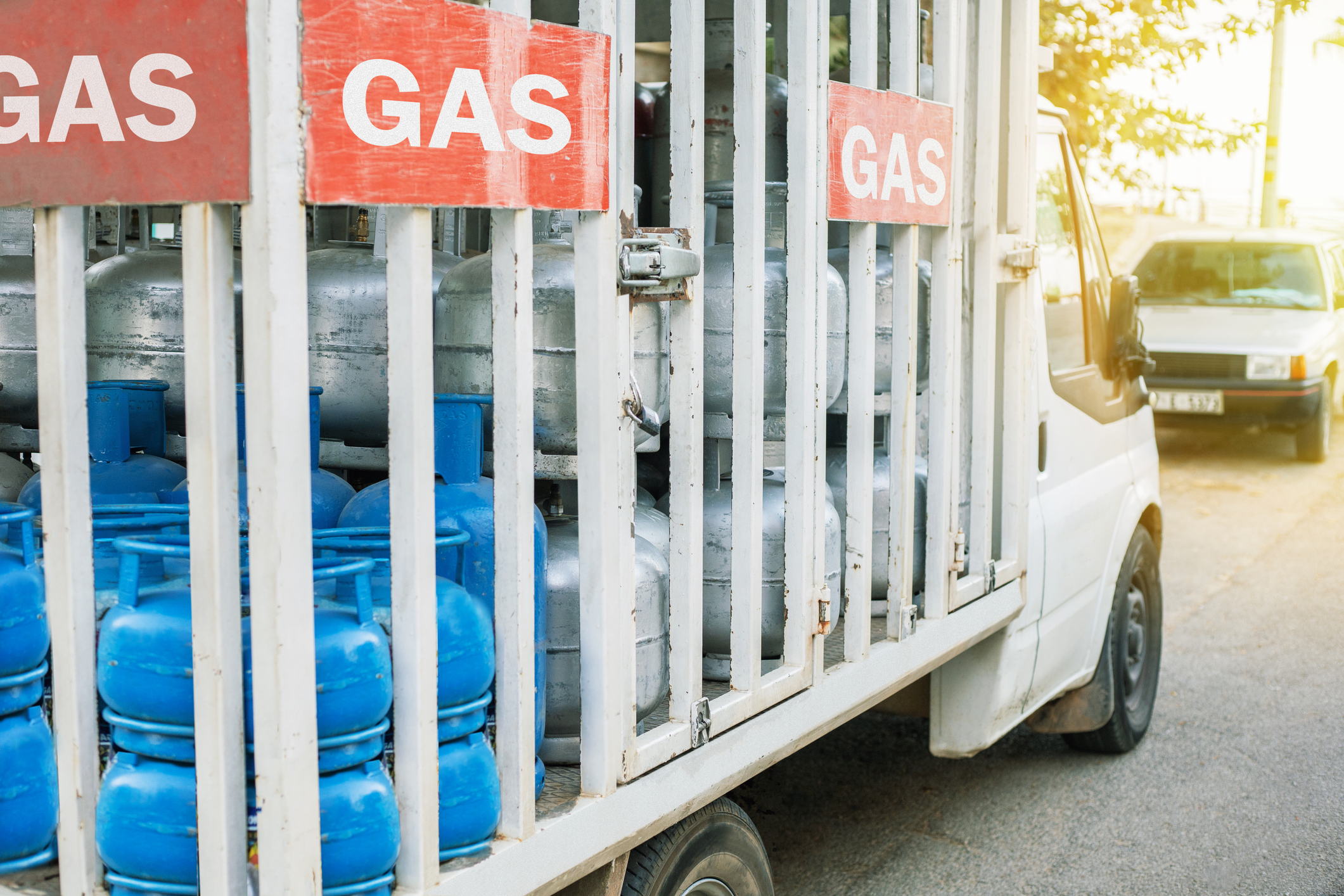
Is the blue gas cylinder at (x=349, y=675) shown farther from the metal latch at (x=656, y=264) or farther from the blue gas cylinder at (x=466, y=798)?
the metal latch at (x=656, y=264)

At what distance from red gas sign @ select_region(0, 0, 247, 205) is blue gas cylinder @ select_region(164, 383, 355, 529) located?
1.99 feet

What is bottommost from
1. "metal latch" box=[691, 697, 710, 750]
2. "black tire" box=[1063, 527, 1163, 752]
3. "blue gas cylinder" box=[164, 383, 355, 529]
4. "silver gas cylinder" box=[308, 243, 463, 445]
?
"black tire" box=[1063, 527, 1163, 752]

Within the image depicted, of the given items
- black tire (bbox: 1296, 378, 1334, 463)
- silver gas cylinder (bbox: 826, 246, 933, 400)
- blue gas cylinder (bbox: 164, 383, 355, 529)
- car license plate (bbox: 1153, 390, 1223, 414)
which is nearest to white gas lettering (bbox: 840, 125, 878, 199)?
silver gas cylinder (bbox: 826, 246, 933, 400)

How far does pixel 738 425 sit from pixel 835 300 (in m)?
0.56

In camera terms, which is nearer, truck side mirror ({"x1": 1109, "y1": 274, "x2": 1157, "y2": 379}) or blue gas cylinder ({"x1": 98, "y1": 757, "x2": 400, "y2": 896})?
blue gas cylinder ({"x1": 98, "y1": 757, "x2": 400, "y2": 896})

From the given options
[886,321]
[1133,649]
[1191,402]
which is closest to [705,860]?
[886,321]

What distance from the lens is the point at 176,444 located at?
106 inches

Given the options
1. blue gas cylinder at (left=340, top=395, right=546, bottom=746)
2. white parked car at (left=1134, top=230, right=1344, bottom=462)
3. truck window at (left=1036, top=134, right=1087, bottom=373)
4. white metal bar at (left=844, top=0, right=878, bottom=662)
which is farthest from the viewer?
white parked car at (left=1134, top=230, right=1344, bottom=462)

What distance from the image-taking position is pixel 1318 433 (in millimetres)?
11930

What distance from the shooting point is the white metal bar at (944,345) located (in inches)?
129

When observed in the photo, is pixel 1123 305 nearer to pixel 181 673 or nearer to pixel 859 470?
pixel 859 470

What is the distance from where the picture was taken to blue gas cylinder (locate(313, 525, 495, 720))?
1.92 metres

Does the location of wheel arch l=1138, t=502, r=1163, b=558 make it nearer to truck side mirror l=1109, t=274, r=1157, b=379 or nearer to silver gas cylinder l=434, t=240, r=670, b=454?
truck side mirror l=1109, t=274, r=1157, b=379

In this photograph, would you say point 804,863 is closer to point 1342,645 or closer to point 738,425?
point 738,425
